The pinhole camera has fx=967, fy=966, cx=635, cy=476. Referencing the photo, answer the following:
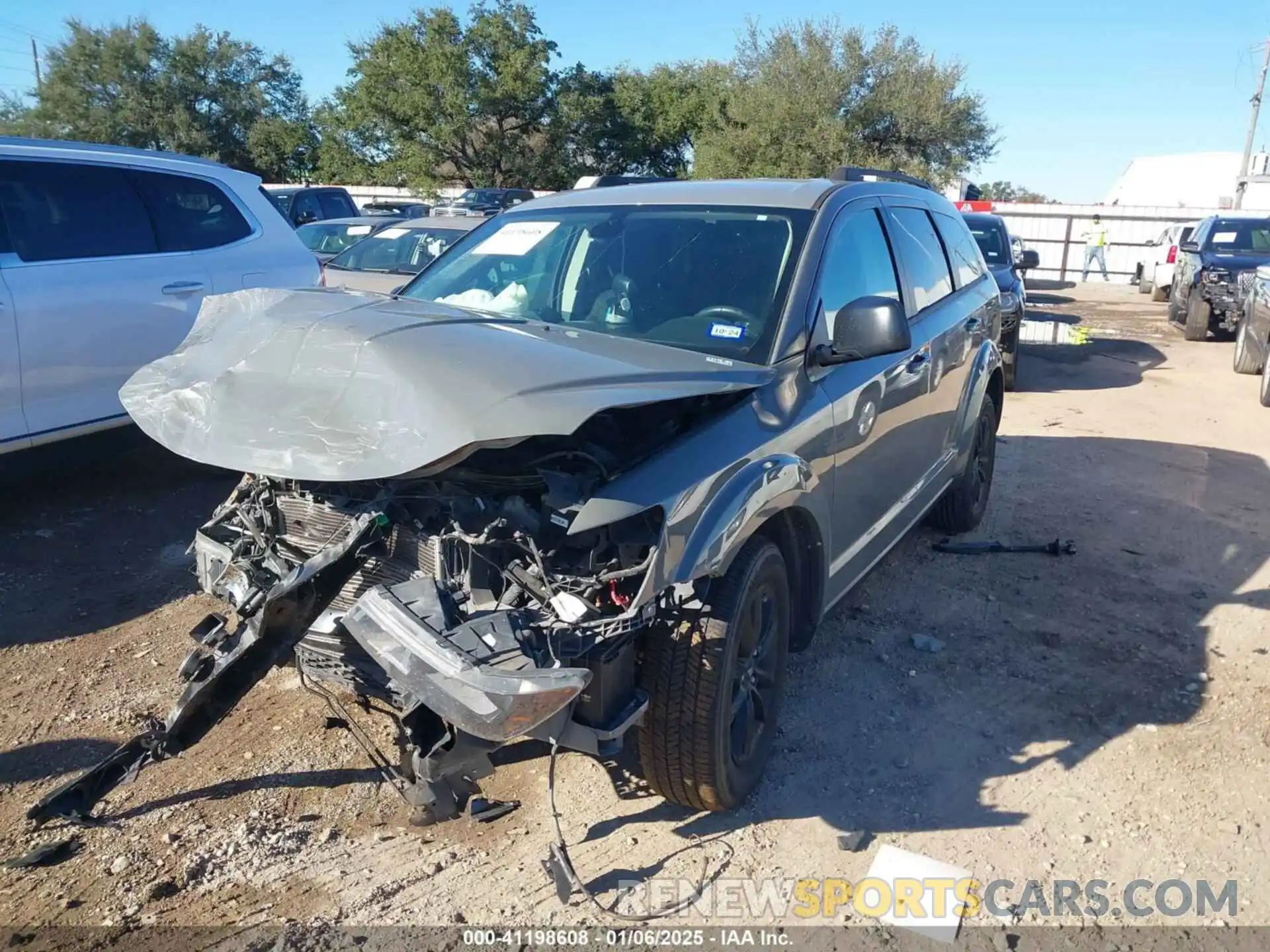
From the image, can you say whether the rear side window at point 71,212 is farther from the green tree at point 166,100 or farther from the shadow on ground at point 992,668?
the green tree at point 166,100

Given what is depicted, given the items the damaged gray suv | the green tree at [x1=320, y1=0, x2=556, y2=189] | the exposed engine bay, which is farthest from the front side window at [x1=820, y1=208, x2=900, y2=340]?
the green tree at [x1=320, y1=0, x2=556, y2=189]

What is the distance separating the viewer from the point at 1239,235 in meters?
14.5

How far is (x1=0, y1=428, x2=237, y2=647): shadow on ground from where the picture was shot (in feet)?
14.4

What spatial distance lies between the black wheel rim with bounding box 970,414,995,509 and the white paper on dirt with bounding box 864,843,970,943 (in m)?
3.11

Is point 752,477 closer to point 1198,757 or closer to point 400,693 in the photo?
point 400,693

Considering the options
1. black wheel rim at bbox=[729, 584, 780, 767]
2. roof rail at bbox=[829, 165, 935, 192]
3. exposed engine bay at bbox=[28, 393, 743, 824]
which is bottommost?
black wheel rim at bbox=[729, 584, 780, 767]

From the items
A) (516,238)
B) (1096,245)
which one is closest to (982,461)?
(516,238)

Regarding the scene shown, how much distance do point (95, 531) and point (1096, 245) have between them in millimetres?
25186

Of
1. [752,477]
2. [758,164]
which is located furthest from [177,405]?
[758,164]

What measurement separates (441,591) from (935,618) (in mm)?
2891

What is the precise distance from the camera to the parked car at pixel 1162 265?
20.3 metres

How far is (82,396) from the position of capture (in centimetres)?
518

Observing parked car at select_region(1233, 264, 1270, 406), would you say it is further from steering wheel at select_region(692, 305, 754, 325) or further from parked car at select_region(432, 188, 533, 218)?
parked car at select_region(432, 188, 533, 218)

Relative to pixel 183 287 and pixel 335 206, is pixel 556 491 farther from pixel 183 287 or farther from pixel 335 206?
pixel 335 206
